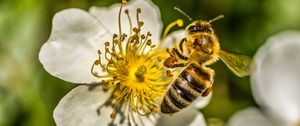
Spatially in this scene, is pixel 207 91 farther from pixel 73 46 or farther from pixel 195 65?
pixel 73 46

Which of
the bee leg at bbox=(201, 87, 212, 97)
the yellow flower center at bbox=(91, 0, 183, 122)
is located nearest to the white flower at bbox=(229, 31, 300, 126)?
the bee leg at bbox=(201, 87, 212, 97)

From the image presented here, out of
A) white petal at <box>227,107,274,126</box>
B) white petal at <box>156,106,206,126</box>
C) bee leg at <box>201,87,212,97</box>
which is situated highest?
bee leg at <box>201,87,212,97</box>

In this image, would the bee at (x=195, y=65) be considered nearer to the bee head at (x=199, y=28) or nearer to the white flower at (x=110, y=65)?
the bee head at (x=199, y=28)

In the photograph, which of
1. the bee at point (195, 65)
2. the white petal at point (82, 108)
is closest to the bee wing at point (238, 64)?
the bee at point (195, 65)

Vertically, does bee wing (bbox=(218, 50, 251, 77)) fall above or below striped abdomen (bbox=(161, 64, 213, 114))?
above

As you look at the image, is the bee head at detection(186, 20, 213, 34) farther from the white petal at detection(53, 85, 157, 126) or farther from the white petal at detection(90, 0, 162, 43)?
the white petal at detection(53, 85, 157, 126)

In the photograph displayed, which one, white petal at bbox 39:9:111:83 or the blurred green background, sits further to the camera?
the blurred green background

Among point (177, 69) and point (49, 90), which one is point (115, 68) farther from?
point (49, 90)
